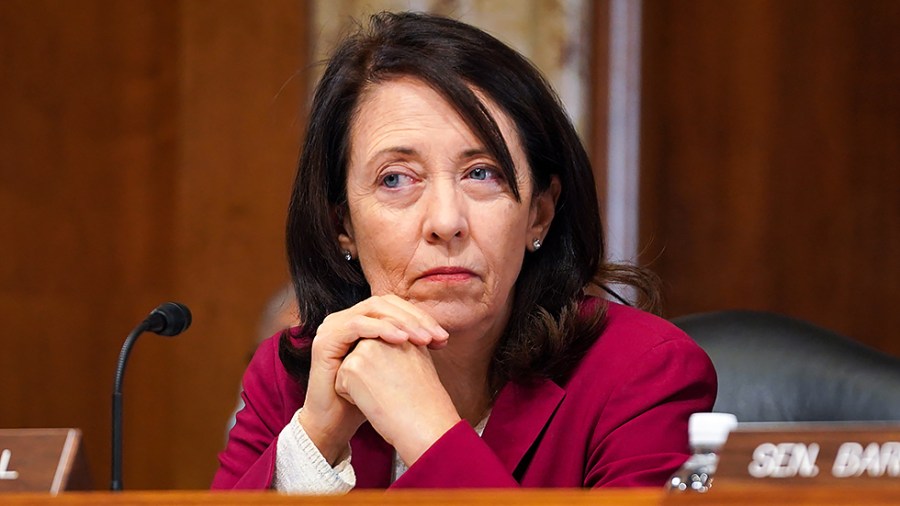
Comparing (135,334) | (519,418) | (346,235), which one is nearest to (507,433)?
(519,418)

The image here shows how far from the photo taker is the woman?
1.86m

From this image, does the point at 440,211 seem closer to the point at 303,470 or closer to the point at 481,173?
the point at 481,173

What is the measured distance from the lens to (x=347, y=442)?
1938 mm

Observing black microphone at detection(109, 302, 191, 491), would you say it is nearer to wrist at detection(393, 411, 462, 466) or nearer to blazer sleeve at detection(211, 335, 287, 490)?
blazer sleeve at detection(211, 335, 287, 490)

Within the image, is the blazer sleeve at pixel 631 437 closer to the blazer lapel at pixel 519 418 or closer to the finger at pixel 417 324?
the blazer lapel at pixel 519 418

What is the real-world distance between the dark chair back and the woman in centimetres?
19

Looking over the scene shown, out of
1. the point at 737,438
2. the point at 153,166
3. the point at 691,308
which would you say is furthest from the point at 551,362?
the point at 153,166

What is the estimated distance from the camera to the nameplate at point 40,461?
4.17 ft

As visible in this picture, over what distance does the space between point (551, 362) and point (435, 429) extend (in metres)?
0.32

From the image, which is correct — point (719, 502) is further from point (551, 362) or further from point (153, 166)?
point (153, 166)

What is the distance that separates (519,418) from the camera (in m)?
1.98

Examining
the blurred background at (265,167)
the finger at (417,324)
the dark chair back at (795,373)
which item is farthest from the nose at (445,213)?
the blurred background at (265,167)

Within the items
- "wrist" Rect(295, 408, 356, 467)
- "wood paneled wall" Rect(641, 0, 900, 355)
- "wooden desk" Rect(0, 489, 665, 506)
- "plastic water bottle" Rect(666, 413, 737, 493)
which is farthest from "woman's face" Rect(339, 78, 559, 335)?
"wood paneled wall" Rect(641, 0, 900, 355)

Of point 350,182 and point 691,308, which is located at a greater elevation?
point 350,182
